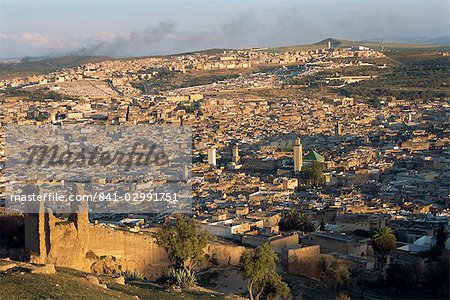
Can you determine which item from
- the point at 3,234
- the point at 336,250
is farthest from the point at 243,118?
the point at 3,234

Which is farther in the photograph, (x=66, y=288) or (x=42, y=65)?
(x=42, y=65)

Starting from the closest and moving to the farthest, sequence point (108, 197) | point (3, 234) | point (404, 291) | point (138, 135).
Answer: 1. point (3, 234)
2. point (404, 291)
3. point (108, 197)
4. point (138, 135)

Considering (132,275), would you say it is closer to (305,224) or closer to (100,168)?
(305,224)

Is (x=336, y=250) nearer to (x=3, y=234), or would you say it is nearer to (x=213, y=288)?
(x=213, y=288)

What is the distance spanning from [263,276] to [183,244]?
1702 millimetres

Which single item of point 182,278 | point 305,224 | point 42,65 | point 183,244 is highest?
point 42,65

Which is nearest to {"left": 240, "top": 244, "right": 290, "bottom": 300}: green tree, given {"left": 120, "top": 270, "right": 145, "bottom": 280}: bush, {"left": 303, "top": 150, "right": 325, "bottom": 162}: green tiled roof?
{"left": 120, "top": 270, "right": 145, "bottom": 280}: bush

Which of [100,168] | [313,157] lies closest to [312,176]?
[313,157]

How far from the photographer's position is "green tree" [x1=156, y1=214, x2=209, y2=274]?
13891 mm

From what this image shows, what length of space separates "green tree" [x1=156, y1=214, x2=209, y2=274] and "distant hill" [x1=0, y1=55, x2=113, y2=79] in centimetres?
9706

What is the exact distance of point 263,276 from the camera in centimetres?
1304

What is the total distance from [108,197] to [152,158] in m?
11.4

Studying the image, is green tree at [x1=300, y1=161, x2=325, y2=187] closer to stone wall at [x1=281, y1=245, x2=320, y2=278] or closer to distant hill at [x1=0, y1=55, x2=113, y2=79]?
stone wall at [x1=281, y1=245, x2=320, y2=278]

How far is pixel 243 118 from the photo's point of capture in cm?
5725
